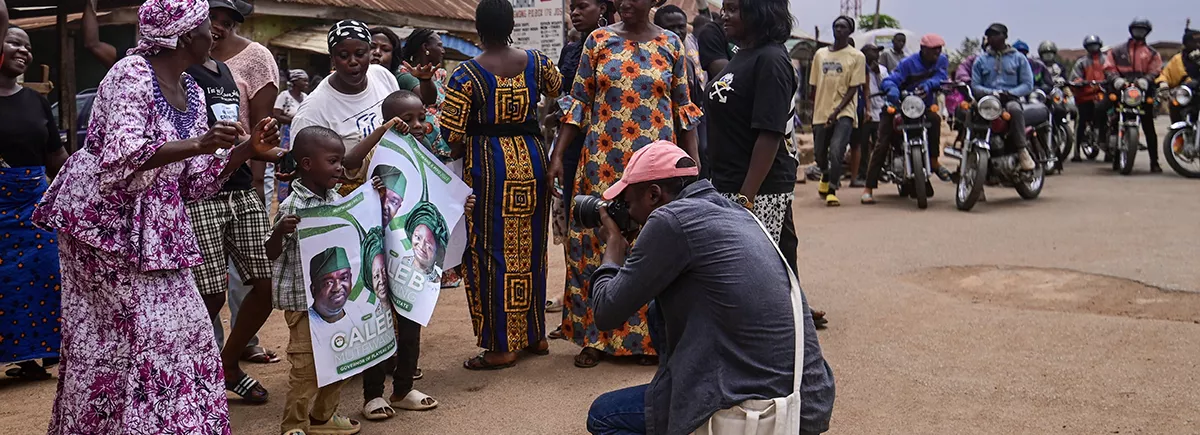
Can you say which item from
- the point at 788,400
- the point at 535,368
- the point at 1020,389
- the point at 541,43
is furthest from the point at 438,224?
the point at 541,43

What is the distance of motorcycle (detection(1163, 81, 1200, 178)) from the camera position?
13.5 meters

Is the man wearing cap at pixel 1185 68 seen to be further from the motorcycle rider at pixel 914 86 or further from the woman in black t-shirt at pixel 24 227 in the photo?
the woman in black t-shirt at pixel 24 227

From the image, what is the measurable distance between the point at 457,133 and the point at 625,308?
7.88ft

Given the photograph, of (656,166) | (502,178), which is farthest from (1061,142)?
(656,166)

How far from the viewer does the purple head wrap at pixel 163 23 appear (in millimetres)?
3580

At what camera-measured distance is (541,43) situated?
30.0 ft

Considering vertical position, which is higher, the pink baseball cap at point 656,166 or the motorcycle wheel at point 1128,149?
the pink baseball cap at point 656,166

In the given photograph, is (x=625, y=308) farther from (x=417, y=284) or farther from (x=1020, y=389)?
(x=1020, y=389)

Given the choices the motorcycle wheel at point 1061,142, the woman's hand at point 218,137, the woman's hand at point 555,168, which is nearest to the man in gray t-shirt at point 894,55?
the motorcycle wheel at point 1061,142

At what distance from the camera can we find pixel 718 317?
3119 mm

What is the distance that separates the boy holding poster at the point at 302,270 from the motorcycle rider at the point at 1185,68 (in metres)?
12.6

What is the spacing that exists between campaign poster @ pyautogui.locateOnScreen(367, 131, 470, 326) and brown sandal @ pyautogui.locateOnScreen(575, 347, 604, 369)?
111cm

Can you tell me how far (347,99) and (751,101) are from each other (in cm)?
181

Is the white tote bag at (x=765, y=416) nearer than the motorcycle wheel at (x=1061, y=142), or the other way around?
the white tote bag at (x=765, y=416)
